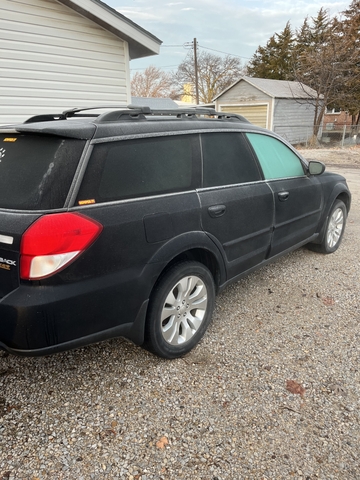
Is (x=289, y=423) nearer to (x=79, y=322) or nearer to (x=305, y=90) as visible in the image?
(x=79, y=322)

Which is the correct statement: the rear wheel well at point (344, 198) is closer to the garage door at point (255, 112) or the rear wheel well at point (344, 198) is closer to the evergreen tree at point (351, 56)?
the garage door at point (255, 112)

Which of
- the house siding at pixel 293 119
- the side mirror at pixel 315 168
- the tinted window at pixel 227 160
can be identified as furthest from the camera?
the house siding at pixel 293 119

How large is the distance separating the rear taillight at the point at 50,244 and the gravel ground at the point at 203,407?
917 mm

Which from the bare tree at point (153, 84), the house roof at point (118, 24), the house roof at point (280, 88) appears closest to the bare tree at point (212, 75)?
the bare tree at point (153, 84)

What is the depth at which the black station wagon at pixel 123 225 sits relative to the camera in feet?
6.25

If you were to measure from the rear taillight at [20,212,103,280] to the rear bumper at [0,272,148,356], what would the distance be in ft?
0.32

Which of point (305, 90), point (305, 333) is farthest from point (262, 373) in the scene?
point (305, 90)

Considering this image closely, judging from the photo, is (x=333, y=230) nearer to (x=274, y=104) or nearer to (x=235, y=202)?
(x=235, y=202)

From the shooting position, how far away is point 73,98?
6.25m

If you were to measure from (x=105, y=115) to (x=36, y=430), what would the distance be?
193cm

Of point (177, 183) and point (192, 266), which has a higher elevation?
point (177, 183)

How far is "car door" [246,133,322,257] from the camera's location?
348cm

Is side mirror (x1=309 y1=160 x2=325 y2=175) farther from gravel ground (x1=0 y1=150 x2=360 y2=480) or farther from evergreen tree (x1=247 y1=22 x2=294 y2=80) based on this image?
evergreen tree (x1=247 y1=22 x2=294 y2=80)

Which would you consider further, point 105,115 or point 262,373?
point 262,373
